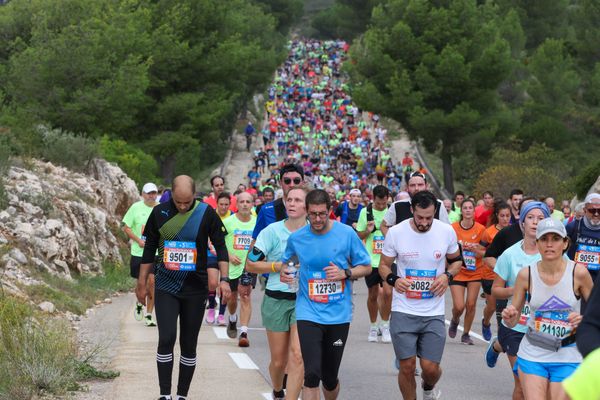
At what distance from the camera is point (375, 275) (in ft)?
48.5

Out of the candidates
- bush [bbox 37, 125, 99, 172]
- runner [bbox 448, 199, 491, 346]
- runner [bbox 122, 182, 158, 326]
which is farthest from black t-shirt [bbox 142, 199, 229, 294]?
bush [bbox 37, 125, 99, 172]

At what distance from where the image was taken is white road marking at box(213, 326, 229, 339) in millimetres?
15302

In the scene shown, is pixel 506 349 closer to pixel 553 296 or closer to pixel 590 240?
pixel 553 296

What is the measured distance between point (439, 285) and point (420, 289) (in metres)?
0.16

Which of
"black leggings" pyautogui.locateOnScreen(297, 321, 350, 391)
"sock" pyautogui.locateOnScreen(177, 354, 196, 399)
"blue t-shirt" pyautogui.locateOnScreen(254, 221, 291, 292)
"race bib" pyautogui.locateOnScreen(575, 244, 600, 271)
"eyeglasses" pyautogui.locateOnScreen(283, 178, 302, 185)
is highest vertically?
"eyeglasses" pyautogui.locateOnScreen(283, 178, 302, 185)

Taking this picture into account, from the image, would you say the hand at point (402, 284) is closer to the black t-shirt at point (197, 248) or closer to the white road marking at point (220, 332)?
the black t-shirt at point (197, 248)

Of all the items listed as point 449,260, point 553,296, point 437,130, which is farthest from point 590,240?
point 437,130

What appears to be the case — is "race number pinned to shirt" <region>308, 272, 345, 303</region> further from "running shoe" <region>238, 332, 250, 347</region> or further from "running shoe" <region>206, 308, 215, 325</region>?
"running shoe" <region>206, 308, 215, 325</region>

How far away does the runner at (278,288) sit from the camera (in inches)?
383

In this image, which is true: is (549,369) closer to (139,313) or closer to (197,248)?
(197,248)

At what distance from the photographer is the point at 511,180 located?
48750 millimetres

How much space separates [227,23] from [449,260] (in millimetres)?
48349

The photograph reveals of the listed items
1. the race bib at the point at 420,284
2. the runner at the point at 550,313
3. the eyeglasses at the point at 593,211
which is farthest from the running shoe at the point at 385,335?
the runner at the point at 550,313

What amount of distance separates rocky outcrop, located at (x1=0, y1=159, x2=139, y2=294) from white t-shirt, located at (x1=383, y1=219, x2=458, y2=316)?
26.6 feet
